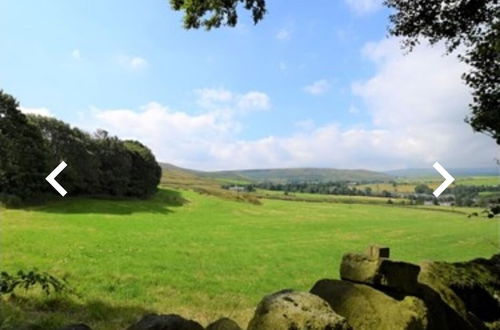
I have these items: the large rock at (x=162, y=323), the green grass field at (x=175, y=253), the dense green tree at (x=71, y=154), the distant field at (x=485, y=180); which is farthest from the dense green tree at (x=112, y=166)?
the large rock at (x=162, y=323)

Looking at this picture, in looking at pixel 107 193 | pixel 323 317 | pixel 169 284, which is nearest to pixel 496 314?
pixel 323 317

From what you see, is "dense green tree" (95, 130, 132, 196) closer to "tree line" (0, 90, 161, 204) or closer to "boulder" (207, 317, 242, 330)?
"tree line" (0, 90, 161, 204)

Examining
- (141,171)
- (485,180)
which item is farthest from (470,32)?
(141,171)

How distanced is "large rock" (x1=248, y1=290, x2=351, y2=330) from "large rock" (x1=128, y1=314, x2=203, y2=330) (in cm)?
54

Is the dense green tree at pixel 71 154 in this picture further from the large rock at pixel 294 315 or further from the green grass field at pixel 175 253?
the large rock at pixel 294 315

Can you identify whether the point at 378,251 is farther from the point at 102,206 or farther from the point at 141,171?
the point at 141,171

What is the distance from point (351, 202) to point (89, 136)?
241 feet

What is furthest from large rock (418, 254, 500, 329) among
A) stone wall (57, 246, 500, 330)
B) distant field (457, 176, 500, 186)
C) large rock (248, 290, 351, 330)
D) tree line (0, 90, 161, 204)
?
tree line (0, 90, 161, 204)

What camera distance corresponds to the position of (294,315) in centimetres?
379

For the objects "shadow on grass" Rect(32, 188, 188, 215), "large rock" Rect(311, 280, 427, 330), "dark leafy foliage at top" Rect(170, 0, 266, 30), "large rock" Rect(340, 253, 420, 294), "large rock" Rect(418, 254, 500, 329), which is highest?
"dark leafy foliage at top" Rect(170, 0, 266, 30)

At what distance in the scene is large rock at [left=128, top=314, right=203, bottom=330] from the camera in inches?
146

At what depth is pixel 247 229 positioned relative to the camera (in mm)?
57125

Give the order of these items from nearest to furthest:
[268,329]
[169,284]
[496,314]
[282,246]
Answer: [268,329], [496,314], [169,284], [282,246]

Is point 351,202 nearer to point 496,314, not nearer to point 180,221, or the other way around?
point 180,221
